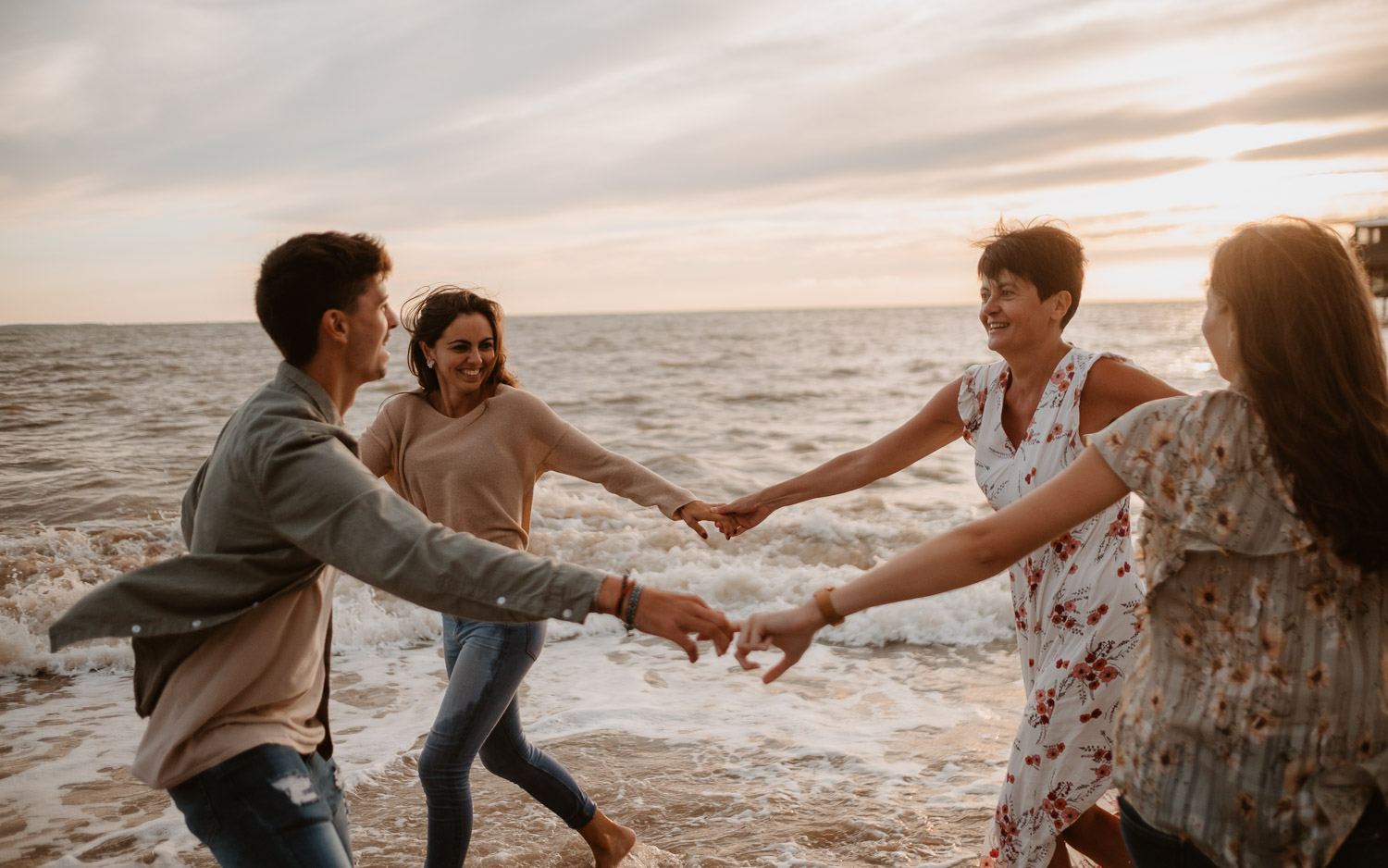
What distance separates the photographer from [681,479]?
46.0ft

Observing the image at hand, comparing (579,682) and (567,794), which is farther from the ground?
(567,794)

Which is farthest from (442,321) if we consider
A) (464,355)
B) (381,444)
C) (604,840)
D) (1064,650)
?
(1064,650)

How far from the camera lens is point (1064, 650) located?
10.2 feet

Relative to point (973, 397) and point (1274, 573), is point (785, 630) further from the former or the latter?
point (973, 397)

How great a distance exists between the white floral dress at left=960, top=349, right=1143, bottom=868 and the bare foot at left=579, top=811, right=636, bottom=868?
1.58 meters

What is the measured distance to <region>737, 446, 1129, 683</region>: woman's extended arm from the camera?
195cm

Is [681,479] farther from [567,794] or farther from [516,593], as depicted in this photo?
[516,593]

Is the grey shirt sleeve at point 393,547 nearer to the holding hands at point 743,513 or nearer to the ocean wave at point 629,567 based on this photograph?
the holding hands at point 743,513

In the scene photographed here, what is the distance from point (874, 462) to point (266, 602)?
2666mm

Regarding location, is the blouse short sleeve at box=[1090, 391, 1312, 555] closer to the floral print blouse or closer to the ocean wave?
the floral print blouse

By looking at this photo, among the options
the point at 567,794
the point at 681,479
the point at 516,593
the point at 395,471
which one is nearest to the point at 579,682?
the point at 567,794

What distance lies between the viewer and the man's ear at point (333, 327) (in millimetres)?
2336

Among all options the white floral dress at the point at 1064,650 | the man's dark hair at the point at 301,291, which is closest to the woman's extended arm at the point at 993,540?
the white floral dress at the point at 1064,650

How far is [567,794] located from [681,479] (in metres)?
10.2
